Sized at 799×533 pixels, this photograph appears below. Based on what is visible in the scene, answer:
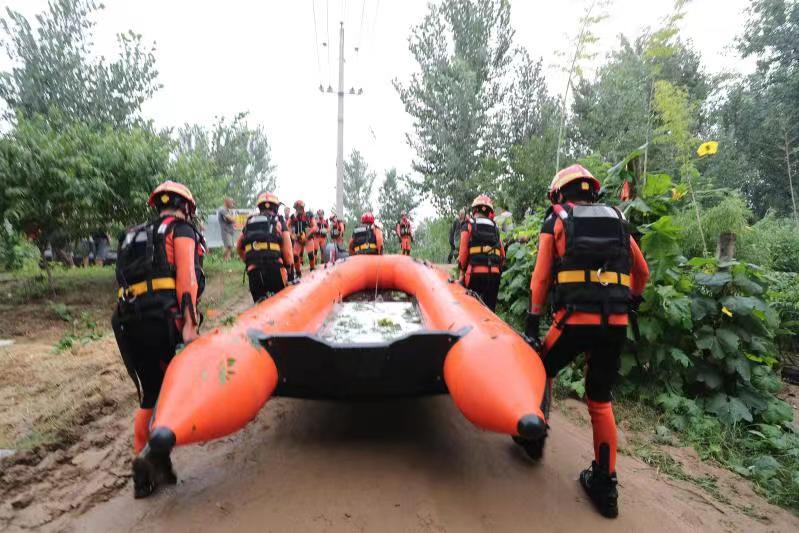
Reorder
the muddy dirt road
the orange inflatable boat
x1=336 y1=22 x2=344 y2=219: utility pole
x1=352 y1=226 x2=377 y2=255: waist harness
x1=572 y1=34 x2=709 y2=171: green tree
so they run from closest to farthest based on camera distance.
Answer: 1. the orange inflatable boat
2. the muddy dirt road
3. x1=352 y1=226 x2=377 y2=255: waist harness
4. x1=572 y1=34 x2=709 y2=171: green tree
5. x1=336 y1=22 x2=344 y2=219: utility pole

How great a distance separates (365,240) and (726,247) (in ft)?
15.7

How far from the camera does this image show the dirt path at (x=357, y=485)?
1.98 meters

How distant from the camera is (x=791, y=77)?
17.4 m

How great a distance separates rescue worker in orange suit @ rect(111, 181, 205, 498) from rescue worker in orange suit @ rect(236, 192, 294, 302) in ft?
6.91

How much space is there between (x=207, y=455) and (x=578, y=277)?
7.90 feet

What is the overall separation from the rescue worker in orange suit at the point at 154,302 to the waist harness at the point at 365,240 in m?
4.57

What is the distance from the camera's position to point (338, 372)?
7.30ft

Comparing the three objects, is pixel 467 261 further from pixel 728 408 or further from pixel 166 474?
pixel 166 474

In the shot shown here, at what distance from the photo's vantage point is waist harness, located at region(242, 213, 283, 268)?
449 cm

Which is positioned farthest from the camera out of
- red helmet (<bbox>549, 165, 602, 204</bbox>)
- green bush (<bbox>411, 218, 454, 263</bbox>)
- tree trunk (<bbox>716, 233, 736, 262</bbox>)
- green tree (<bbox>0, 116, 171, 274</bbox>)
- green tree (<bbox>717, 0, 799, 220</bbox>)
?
green tree (<bbox>717, 0, 799, 220</bbox>)

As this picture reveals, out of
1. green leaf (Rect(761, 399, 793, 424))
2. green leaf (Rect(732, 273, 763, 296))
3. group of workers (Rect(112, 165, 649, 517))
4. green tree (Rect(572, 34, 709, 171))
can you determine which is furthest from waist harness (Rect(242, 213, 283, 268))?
green tree (Rect(572, 34, 709, 171))

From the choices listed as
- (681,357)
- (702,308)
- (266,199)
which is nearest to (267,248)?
(266,199)

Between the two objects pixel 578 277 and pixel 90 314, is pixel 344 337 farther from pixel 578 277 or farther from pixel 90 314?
pixel 90 314

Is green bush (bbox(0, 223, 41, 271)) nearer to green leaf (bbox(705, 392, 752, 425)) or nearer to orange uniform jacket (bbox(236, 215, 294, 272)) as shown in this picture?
orange uniform jacket (bbox(236, 215, 294, 272))
